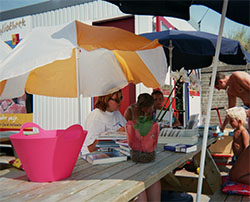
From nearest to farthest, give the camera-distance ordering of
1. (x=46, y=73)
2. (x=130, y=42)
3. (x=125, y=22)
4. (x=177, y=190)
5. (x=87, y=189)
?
(x=87, y=189)
(x=130, y=42)
(x=46, y=73)
(x=177, y=190)
(x=125, y=22)

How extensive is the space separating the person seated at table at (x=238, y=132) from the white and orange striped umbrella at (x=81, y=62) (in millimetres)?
1131

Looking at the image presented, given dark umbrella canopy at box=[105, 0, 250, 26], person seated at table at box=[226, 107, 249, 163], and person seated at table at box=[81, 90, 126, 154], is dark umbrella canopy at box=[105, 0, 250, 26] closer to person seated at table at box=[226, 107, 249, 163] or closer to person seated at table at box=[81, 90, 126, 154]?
person seated at table at box=[81, 90, 126, 154]

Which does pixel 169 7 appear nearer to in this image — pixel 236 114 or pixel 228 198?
pixel 228 198

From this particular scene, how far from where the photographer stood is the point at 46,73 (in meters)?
2.94

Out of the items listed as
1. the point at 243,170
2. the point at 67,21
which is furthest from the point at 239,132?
the point at 67,21

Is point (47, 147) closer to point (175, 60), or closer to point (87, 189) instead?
point (87, 189)

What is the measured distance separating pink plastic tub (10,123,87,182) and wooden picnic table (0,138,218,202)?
0.15 ft

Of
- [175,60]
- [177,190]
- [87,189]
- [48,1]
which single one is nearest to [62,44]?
[87,189]

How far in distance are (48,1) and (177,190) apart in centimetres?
638

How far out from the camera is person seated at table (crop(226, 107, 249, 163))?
10.6 ft

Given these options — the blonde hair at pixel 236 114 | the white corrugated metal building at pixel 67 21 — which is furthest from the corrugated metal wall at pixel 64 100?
the blonde hair at pixel 236 114

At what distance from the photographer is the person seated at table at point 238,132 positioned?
10.6ft

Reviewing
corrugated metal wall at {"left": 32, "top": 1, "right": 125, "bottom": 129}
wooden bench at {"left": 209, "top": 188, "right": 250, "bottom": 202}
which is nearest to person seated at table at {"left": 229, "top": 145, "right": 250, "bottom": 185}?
wooden bench at {"left": 209, "top": 188, "right": 250, "bottom": 202}

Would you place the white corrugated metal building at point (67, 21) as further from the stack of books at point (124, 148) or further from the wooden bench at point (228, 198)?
the stack of books at point (124, 148)
